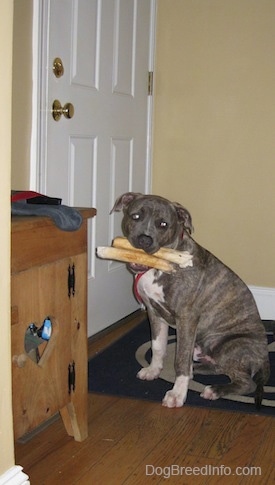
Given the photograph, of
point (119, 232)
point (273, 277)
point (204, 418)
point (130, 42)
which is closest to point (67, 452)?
point (204, 418)

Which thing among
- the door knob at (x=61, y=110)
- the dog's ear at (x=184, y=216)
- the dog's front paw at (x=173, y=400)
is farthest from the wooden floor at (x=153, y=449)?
the door knob at (x=61, y=110)

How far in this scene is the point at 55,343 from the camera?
205cm

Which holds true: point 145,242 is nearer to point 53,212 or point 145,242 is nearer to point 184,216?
point 184,216

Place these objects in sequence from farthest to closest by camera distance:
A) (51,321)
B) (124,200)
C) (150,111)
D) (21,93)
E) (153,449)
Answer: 1. (150,111)
2. (124,200)
3. (21,93)
4. (153,449)
5. (51,321)

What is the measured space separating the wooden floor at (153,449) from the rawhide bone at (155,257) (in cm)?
58

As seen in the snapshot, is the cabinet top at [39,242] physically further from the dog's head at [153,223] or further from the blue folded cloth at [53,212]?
the dog's head at [153,223]

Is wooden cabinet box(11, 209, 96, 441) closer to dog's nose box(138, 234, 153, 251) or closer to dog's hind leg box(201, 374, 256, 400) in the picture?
dog's nose box(138, 234, 153, 251)

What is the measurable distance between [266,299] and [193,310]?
1.43 metres

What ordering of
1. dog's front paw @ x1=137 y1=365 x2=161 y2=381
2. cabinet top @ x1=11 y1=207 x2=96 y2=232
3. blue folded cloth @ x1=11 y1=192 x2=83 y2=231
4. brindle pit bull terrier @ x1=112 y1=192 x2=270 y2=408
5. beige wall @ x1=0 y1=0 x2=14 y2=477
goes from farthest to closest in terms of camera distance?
dog's front paw @ x1=137 y1=365 x2=161 y2=381
brindle pit bull terrier @ x1=112 y1=192 x2=270 y2=408
blue folded cloth @ x1=11 y1=192 x2=83 y2=231
cabinet top @ x1=11 y1=207 x2=96 y2=232
beige wall @ x1=0 y1=0 x2=14 y2=477

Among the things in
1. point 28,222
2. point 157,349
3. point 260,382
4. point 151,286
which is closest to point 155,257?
point 151,286

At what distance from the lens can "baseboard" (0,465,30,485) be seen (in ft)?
5.45

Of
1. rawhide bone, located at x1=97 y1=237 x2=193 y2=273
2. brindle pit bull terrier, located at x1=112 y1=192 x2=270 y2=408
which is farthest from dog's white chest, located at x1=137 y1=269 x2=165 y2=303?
rawhide bone, located at x1=97 y1=237 x2=193 y2=273

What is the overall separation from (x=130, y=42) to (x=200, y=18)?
Result: 0.51 meters

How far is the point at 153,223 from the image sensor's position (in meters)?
2.60
